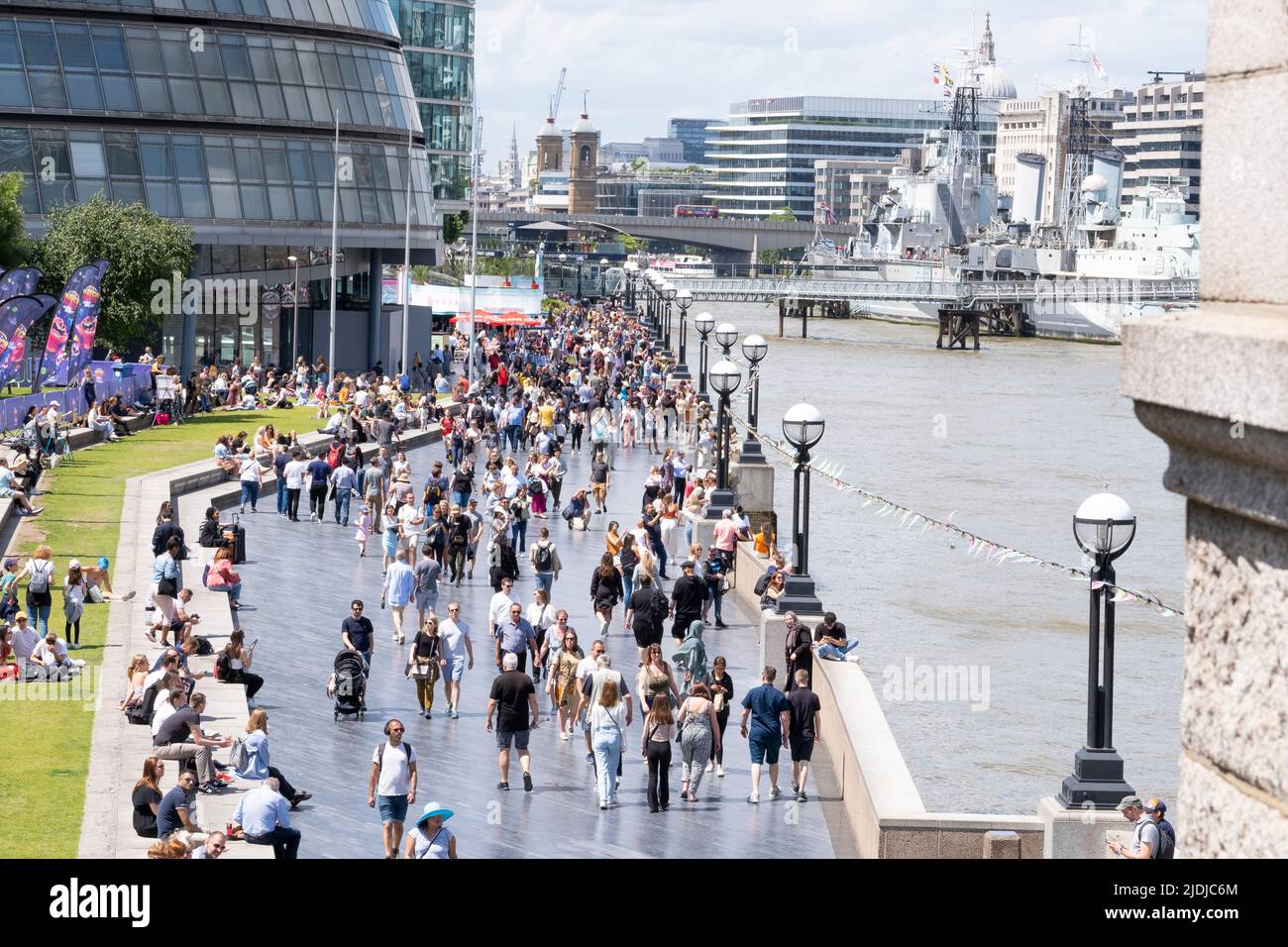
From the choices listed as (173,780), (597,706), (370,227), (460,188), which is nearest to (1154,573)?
(597,706)

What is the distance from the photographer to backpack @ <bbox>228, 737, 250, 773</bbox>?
1505 centimetres

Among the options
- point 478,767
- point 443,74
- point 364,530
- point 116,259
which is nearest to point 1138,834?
point 478,767

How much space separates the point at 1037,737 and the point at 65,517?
1492cm

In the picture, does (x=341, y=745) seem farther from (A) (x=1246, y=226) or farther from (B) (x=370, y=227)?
(B) (x=370, y=227)

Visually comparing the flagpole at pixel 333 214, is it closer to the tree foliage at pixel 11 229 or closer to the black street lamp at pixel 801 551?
the tree foliage at pixel 11 229

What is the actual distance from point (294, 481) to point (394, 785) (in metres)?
18.3

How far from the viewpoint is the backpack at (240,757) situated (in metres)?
15.1

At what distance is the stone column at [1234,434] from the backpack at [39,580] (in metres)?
19.3

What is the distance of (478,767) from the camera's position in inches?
675

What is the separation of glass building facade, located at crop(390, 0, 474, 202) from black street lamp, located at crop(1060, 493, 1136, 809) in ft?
287

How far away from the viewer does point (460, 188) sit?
10144 cm

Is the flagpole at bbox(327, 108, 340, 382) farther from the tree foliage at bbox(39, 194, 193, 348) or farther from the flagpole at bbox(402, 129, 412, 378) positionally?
the tree foliage at bbox(39, 194, 193, 348)
